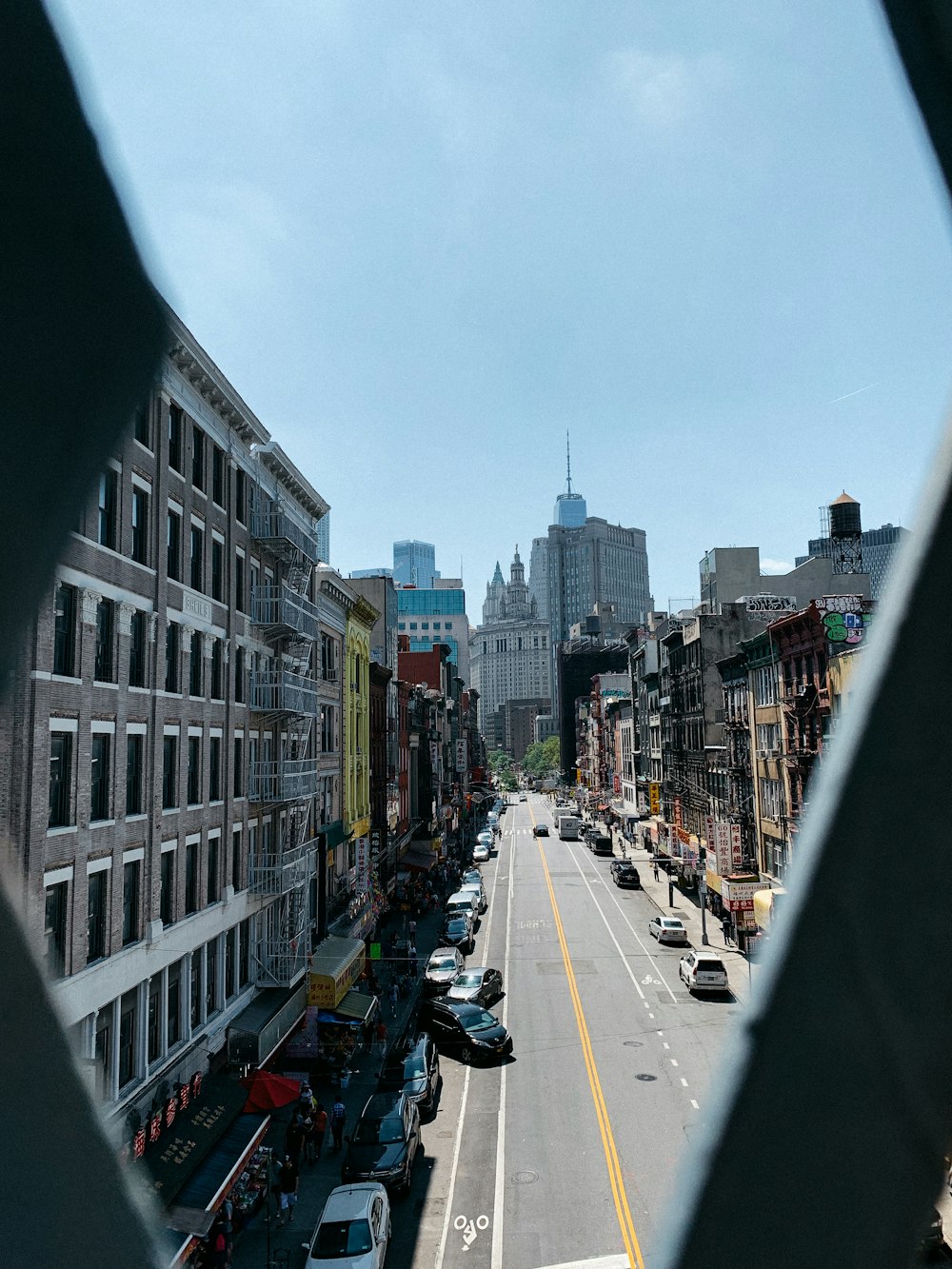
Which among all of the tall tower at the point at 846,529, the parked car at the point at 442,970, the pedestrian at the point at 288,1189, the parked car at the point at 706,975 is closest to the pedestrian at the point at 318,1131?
the pedestrian at the point at 288,1189

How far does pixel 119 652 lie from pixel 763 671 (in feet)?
96.5

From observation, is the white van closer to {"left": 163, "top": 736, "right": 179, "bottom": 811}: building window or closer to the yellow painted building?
the yellow painted building

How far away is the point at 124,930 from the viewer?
58.0 ft

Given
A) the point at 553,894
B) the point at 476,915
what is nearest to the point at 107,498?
the point at 476,915

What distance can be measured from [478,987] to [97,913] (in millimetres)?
18594

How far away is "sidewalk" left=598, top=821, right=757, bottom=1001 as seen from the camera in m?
35.6

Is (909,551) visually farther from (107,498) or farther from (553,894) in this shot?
(553,894)

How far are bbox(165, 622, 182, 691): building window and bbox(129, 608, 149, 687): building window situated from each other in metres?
1.11

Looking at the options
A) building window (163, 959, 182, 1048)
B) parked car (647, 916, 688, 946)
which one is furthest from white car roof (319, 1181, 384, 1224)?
parked car (647, 916, 688, 946)

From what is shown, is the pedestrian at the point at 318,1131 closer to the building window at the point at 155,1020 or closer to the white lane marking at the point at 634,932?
the building window at the point at 155,1020

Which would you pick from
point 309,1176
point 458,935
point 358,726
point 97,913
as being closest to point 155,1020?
point 97,913

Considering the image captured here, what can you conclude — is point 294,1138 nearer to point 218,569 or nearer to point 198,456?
point 218,569

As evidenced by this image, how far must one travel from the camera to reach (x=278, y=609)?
28.5 metres

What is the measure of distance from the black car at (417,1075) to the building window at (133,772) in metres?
10.7
